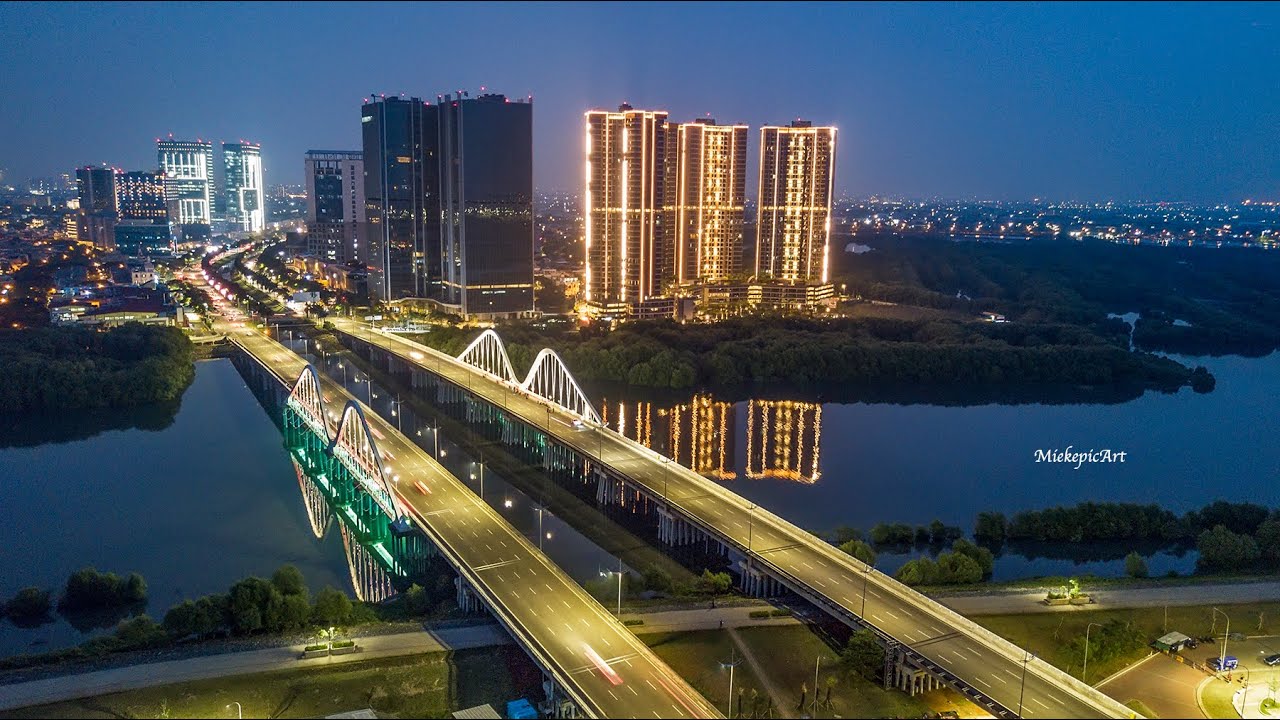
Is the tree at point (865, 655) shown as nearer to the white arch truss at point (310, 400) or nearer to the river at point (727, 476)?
the river at point (727, 476)

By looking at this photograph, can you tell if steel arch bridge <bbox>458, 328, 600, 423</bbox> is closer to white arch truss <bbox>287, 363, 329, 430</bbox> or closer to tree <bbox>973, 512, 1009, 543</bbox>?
white arch truss <bbox>287, 363, 329, 430</bbox>

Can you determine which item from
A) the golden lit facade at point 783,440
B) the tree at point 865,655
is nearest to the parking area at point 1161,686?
the tree at point 865,655

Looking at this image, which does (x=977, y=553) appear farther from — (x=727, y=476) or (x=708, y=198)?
(x=708, y=198)

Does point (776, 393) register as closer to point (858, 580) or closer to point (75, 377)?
point (858, 580)

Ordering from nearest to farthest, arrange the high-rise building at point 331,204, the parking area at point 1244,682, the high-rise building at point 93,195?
the parking area at point 1244,682, the high-rise building at point 331,204, the high-rise building at point 93,195

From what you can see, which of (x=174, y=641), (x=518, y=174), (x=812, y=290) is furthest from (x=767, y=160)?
(x=174, y=641)

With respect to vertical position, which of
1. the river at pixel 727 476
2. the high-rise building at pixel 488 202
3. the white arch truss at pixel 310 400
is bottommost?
the river at pixel 727 476
